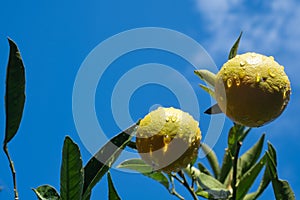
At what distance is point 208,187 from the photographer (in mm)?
1692

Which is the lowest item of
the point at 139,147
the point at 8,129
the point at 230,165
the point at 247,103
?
the point at 8,129

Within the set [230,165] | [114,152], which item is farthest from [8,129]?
[230,165]

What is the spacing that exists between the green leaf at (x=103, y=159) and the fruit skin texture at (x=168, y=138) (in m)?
0.20

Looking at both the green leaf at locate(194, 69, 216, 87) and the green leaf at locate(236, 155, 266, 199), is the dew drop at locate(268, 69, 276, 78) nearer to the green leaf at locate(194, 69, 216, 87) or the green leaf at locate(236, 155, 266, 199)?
the green leaf at locate(194, 69, 216, 87)

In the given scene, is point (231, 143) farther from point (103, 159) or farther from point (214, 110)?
point (103, 159)

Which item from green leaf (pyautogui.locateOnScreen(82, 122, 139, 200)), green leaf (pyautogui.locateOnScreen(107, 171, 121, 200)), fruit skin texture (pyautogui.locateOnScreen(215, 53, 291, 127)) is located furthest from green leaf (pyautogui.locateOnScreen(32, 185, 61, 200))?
fruit skin texture (pyautogui.locateOnScreen(215, 53, 291, 127))

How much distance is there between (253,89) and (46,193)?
1.77 feet

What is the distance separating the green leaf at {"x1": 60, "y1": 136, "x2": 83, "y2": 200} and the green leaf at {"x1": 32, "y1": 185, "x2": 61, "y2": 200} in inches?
2.6

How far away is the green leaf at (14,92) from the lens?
39.8 inches

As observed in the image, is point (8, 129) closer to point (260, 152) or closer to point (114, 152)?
point (114, 152)

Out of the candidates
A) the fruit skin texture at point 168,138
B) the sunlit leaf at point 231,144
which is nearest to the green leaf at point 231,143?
the sunlit leaf at point 231,144

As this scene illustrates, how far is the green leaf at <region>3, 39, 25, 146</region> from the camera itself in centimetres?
101

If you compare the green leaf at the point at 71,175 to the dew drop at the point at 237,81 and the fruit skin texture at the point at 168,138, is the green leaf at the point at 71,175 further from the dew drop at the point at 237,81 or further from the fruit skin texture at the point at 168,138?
the dew drop at the point at 237,81

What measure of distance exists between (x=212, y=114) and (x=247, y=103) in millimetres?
165
